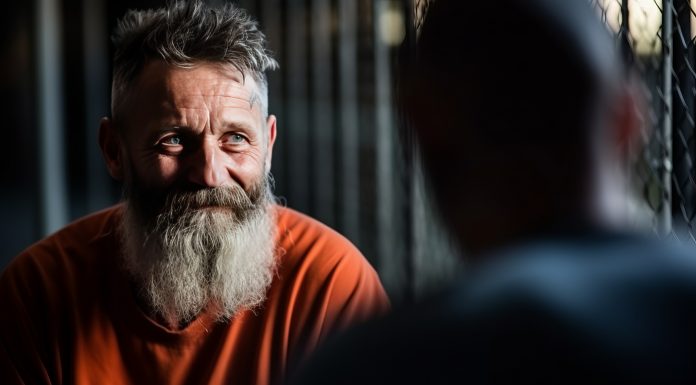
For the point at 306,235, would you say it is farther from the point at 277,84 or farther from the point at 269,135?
the point at 277,84

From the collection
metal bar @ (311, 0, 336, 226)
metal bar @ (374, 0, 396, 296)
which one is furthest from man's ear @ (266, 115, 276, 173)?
metal bar @ (311, 0, 336, 226)

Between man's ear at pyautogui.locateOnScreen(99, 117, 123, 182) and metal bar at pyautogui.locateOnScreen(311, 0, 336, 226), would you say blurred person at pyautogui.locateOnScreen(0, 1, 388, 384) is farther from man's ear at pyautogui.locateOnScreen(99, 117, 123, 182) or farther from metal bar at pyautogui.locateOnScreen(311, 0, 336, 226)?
metal bar at pyautogui.locateOnScreen(311, 0, 336, 226)

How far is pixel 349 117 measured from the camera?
17.4 ft

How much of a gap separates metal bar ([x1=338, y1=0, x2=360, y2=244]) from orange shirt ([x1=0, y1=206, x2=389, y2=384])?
2617 millimetres

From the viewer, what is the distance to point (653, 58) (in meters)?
2.48

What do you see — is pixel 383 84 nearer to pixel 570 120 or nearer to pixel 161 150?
pixel 161 150

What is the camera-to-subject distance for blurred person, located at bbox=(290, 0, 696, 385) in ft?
2.81

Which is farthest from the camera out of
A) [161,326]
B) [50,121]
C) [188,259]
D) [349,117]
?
[50,121]

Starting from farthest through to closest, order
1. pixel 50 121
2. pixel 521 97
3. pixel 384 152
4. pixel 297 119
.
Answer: pixel 50 121
pixel 297 119
pixel 384 152
pixel 521 97

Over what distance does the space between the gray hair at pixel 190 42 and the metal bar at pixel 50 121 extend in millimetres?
4748

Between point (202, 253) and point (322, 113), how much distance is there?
349cm

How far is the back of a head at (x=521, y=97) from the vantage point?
944mm

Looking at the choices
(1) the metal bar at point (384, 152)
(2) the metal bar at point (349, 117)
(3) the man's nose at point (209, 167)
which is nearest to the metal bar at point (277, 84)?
(2) the metal bar at point (349, 117)

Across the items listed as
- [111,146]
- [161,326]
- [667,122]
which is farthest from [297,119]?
[667,122]
